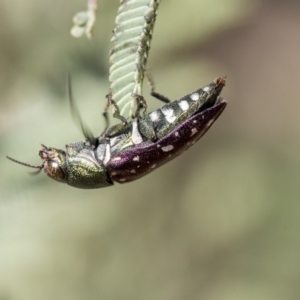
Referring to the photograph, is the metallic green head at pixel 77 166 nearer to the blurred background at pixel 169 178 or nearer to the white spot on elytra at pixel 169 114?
the white spot on elytra at pixel 169 114

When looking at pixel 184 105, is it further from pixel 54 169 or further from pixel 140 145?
pixel 54 169

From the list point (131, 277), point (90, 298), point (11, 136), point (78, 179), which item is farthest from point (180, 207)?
point (78, 179)

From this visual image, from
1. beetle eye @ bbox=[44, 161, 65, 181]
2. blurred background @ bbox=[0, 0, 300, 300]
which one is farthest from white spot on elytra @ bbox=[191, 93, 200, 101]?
blurred background @ bbox=[0, 0, 300, 300]

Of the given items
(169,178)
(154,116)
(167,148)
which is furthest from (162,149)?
(169,178)

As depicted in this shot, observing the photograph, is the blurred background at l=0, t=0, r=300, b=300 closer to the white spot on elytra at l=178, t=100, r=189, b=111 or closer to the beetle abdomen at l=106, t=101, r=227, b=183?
the beetle abdomen at l=106, t=101, r=227, b=183

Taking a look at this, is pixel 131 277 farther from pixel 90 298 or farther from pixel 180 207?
pixel 180 207

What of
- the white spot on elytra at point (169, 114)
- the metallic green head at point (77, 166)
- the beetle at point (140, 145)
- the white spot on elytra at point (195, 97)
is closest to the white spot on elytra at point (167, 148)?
the beetle at point (140, 145)

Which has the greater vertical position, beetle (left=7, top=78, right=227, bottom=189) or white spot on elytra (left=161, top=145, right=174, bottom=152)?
beetle (left=7, top=78, right=227, bottom=189)
